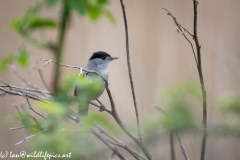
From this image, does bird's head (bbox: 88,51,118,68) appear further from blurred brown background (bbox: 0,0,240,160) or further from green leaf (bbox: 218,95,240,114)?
green leaf (bbox: 218,95,240,114)

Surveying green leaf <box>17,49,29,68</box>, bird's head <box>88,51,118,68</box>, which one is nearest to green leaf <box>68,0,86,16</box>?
green leaf <box>17,49,29,68</box>

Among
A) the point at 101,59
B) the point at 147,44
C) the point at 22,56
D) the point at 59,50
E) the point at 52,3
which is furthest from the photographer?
the point at 147,44

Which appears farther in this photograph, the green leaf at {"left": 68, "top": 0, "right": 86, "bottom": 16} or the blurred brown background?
the blurred brown background

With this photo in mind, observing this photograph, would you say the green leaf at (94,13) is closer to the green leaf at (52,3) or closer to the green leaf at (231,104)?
the green leaf at (52,3)

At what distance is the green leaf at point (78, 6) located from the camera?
2.13 feet

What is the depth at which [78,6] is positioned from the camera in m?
0.70

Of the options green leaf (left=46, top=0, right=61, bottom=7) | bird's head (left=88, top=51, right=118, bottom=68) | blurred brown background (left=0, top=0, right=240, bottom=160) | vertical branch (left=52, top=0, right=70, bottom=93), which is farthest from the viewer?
blurred brown background (left=0, top=0, right=240, bottom=160)

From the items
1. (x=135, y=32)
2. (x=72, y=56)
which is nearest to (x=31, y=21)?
(x=72, y=56)

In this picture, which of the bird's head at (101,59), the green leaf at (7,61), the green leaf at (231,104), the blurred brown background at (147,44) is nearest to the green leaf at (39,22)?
the green leaf at (7,61)

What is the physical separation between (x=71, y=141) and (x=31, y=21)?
9.3 inches

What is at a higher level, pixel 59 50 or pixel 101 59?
pixel 101 59

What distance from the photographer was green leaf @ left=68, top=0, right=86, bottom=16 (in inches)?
25.6

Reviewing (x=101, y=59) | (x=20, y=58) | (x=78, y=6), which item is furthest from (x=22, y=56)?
(x=101, y=59)

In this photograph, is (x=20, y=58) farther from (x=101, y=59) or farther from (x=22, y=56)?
(x=101, y=59)
